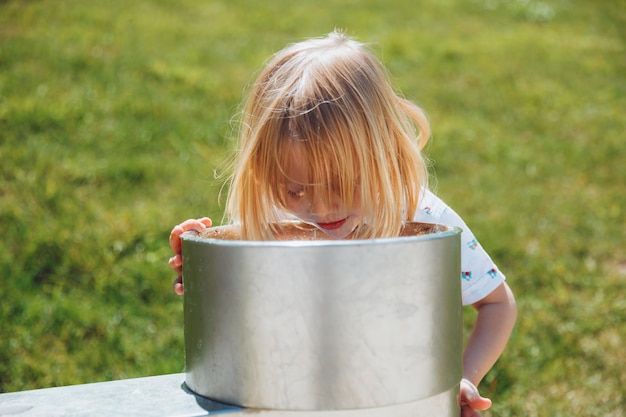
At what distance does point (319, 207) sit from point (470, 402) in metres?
0.46

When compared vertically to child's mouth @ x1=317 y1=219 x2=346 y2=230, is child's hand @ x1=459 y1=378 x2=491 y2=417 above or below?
below

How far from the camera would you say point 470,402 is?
144cm

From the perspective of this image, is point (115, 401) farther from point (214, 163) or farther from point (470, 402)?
point (214, 163)

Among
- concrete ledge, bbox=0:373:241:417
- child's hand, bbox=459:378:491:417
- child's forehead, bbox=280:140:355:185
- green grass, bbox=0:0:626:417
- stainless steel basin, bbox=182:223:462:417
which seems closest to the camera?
stainless steel basin, bbox=182:223:462:417

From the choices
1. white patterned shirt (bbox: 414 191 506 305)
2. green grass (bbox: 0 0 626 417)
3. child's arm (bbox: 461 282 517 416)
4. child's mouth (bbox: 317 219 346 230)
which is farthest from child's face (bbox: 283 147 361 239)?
green grass (bbox: 0 0 626 417)

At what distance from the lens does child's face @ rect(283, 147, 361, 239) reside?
158 cm

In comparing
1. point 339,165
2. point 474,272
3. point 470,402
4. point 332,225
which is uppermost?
point 339,165

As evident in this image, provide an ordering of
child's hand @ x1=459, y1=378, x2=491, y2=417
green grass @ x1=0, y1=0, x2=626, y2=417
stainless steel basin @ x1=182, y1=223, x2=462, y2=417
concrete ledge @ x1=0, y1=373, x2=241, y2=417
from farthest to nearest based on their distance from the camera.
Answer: green grass @ x1=0, y1=0, x2=626, y2=417
child's hand @ x1=459, y1=378, x2=491, y2=417
concrete ledge @ x1=0, y1=373, x2=241, y2=417
stainless steel basin @ x1=182, y1=223, x2=462, y2=417

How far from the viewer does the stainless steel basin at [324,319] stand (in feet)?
3.79

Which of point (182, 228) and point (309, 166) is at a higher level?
point (309, 166)

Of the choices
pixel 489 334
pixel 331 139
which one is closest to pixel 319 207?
pixel 331 139

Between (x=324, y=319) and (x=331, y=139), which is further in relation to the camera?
(x=331, y=139)

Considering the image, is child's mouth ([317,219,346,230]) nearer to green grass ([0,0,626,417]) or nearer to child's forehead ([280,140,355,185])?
child's forehead ([280,140,355,185])

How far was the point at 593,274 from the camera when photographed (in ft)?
11.7
